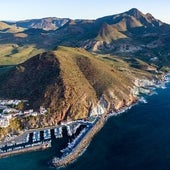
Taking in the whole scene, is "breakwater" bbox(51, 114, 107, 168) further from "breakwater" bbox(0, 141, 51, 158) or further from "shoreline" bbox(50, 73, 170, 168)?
"breakwater" bbox(0, 141, 51, 158)

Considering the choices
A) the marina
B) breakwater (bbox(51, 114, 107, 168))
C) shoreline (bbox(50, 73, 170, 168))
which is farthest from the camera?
the marina

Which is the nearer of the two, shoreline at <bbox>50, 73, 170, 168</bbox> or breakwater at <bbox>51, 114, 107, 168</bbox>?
shoreline at <bbox>50, 73, 170, 168</bbox>

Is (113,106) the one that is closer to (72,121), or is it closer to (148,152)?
(72,121)

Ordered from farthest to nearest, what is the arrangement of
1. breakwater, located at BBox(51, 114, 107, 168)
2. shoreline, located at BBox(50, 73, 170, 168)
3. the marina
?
1. the marina
2. breakwater, located at BBox(51, 114, 107, 168)
3. shoreline, located at BBox(50, 73, 170, 168)

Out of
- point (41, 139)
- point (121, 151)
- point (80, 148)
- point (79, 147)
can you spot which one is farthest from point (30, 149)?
point (121, 151)

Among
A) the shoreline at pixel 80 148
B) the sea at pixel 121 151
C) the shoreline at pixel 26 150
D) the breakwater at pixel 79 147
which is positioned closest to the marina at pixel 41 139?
the shoreline at pixel 26 150

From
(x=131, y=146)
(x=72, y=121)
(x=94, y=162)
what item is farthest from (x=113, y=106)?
(x=94, y=162)

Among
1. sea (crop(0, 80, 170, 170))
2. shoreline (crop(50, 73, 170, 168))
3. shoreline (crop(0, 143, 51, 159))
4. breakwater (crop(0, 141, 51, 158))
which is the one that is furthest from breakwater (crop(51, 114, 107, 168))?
shoreline (crop(0, 143, 51, 159))

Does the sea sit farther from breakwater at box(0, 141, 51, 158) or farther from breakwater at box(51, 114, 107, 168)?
breakwater at box(0, 141, 51, 158)

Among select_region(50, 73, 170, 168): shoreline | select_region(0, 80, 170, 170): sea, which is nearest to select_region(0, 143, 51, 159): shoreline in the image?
select_region(0, 80, 170, 170): sea

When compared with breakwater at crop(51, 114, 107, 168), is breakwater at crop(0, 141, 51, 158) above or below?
below
